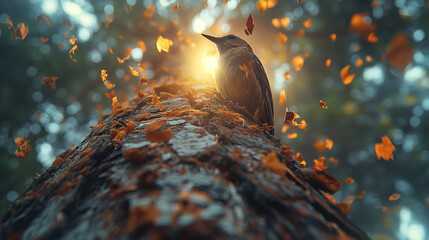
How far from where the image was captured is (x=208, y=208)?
0.65m

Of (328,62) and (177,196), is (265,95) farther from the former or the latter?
(328,62)

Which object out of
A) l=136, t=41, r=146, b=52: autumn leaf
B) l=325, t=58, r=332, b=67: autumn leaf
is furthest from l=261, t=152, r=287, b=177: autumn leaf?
l=325, t=58, r=332, b=67: autumn leaf

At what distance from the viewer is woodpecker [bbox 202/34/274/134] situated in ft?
9.16

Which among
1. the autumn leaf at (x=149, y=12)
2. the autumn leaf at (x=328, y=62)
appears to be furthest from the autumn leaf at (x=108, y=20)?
the autumn leaf at (x=328, y=62)

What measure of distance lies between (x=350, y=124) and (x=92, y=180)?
10.9 m

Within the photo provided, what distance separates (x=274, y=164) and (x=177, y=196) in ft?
1.72

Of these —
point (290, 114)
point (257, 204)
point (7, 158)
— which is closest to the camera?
point (257, 204)

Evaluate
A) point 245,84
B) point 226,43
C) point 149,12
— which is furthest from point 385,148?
point 149,12

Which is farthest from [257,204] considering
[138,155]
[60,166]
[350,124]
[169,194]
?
[350,124]

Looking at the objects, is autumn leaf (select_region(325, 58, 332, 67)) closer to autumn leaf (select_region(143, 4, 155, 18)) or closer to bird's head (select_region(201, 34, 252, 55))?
bird's head (select_region(201, 34, 252, 55))

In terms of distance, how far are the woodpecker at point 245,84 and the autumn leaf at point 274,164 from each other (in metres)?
1.70

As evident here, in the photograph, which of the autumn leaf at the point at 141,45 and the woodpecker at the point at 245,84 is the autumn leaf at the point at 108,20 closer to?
the autumn leaf at the point at 141,45

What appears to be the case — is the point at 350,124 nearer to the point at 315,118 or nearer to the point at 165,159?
the point at 315,118

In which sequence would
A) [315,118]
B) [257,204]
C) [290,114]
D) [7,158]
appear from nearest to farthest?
[257,204] < [290,114] < [7,158] < [315,118]
